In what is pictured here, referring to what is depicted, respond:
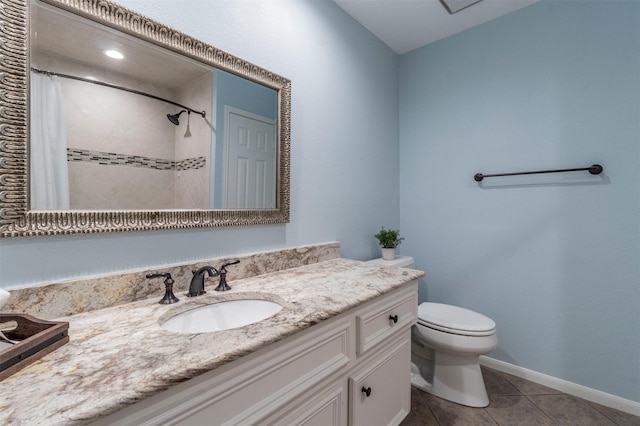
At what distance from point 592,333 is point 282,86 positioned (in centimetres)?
219

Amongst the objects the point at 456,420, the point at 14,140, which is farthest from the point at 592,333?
the point at 14,140

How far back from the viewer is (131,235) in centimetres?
100

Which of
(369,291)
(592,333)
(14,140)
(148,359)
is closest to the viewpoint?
(148,359)

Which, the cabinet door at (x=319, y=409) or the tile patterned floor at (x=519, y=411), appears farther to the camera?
the tile patterned floor at (x=519, y=411)

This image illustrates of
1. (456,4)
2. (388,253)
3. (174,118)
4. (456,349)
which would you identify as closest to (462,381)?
(456,349)

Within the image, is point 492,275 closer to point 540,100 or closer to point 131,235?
point 540,100

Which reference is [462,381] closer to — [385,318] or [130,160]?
[385,318]

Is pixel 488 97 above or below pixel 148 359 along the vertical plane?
above

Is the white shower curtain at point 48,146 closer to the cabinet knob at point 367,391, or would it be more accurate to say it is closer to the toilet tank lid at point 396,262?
the cabinet knob at point 367,391

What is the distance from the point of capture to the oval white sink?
3.13 ft

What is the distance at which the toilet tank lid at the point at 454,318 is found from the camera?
158 centimetres

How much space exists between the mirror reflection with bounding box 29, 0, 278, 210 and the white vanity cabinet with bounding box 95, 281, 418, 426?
2.16ft

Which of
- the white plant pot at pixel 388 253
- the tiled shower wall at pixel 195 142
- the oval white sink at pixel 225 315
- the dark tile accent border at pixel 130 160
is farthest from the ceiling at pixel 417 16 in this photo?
the oval white sink at pixel 225 315

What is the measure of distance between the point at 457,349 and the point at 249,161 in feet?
4.78
